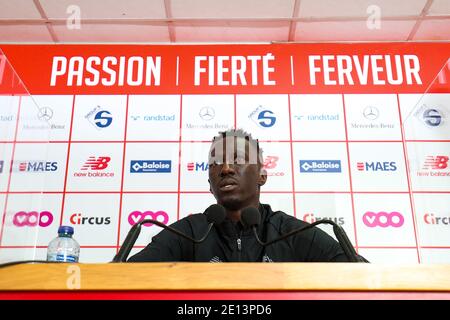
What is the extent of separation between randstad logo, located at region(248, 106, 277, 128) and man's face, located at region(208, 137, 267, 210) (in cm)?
75

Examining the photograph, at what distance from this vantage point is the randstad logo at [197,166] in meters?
2.58

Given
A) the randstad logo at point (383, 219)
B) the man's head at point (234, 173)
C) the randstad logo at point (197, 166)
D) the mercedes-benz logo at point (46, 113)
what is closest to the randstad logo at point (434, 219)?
the randstad logo at point (383, 219)

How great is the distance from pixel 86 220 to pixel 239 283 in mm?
1999

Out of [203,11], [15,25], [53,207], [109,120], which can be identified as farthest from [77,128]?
[203,11]

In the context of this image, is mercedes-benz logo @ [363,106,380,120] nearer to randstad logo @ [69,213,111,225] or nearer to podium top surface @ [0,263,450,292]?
randstad logo @ [69,213,111,225]

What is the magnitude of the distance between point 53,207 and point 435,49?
7.89ft

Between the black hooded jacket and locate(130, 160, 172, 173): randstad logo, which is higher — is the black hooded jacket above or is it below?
below

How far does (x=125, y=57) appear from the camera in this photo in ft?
9.42

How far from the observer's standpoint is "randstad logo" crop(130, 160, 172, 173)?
2582mm

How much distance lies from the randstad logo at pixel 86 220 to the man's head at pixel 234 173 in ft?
2.84

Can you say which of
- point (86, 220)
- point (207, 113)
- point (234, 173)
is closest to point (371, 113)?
point (207, 113)

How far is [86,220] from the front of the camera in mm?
2482

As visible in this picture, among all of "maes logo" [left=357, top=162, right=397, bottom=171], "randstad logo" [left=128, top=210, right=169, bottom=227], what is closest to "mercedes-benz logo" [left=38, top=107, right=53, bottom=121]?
"randstad logo" [left=128, top=210, right=169, bottom=227]

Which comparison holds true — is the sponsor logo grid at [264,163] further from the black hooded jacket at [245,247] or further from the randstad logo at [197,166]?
the black hooded jacket at [245,247]
